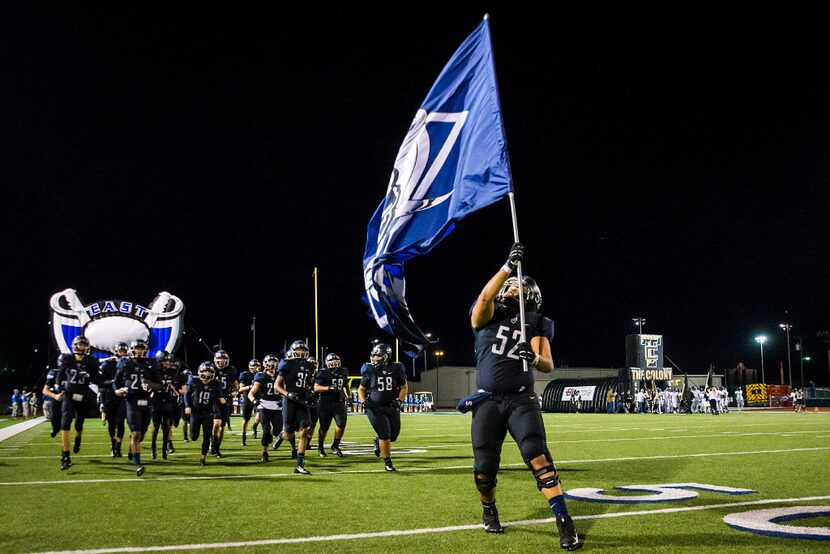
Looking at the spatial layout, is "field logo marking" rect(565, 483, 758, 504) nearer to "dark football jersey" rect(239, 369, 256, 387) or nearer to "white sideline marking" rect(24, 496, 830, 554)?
"white sideline marking" rect(24, 496, 830, 554)

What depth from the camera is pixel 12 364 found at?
85.8m

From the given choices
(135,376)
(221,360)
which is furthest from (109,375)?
(135,376)

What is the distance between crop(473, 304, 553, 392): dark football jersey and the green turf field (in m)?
1.20

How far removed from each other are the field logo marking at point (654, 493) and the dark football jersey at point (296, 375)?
5.92 meters

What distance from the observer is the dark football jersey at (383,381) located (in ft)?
42.5

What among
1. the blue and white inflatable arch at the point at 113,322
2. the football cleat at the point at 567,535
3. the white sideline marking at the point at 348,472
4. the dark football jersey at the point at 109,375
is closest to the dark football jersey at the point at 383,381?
the white sideline marking at the point at 348,472

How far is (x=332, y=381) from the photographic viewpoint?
52.2 feet

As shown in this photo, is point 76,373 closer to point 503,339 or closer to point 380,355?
point 380,355

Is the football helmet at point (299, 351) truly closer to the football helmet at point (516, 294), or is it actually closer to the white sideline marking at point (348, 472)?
the white sideline marking at point (348, 472)

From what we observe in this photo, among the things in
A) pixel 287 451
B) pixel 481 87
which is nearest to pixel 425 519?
pixel 481 87

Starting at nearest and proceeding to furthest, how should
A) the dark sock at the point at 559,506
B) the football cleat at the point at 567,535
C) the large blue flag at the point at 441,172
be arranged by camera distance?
the football cleat at the point at 567,535
the dark sock at the point at 559,506
the large blue flag at the point at 441,172

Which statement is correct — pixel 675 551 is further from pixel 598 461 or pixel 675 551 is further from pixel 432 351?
pixel 432 351

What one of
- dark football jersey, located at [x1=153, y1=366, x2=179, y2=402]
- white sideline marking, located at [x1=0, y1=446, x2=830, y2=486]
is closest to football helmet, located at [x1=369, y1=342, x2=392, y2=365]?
white sideline marking, located at [x1=0, y1=446, x2=830, y2=486]

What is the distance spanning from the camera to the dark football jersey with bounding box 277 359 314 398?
1318cm
